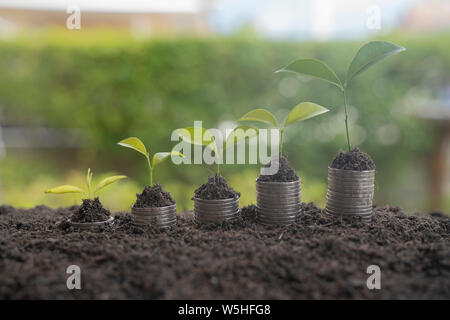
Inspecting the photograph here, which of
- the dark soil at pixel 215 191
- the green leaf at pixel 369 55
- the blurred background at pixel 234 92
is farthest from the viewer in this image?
the blurred background at pixel 234 92

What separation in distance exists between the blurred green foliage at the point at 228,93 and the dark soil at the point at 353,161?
192cm

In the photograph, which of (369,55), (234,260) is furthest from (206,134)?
(369,55)

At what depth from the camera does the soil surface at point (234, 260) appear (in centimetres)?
83

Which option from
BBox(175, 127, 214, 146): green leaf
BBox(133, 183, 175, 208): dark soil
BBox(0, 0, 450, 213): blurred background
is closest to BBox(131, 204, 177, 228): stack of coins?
BBox(133, 183, 175, 208): dark soil

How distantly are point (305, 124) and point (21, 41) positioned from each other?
2851 mm

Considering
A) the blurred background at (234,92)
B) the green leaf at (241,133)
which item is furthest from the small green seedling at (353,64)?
the blurred background at (234,92)

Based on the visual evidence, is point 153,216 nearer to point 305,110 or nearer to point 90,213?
point 90,213

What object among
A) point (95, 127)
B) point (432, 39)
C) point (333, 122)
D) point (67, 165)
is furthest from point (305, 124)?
point (67, 165)

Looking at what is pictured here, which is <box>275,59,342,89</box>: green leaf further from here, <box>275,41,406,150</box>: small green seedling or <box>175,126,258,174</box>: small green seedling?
<box>175,126,258,174</box>: small green seedling

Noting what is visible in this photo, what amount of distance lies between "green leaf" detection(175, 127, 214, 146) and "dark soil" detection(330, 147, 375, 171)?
0.44 m

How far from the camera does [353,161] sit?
1.20 meters

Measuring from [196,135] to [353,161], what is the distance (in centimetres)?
54

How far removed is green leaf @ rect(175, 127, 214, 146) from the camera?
3.82 feet

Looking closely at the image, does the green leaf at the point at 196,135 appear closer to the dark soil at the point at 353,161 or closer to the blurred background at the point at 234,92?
the dark soil at the point at 353,161
